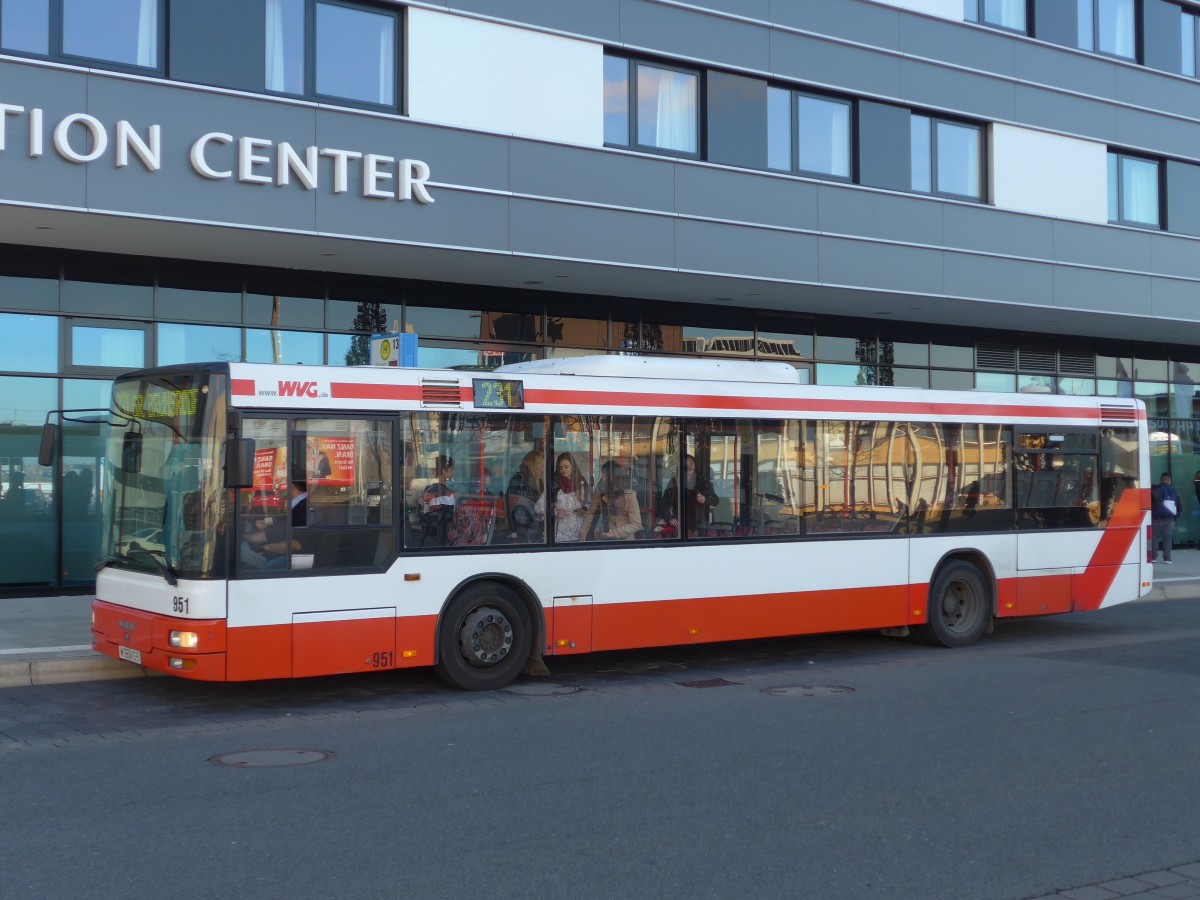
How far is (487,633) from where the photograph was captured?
11.3 m

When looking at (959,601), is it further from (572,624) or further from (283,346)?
(283,346)

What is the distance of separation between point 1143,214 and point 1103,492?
11141 millimetres

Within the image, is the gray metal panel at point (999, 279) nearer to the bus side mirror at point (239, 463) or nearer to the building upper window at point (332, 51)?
the building upper window at point (332, 51)

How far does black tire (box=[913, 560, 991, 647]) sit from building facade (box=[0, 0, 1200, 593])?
20.2 ft

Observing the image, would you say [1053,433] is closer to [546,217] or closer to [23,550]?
[546,217]

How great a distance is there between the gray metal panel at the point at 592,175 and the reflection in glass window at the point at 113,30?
4598mm

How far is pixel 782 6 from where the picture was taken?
19.7m

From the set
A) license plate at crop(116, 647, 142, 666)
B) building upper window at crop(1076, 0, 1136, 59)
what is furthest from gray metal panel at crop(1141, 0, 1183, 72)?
license plate at crop(116, 647, 142, 666)

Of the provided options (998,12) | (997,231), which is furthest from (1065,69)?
(997,231)

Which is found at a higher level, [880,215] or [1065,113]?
[1065,113]

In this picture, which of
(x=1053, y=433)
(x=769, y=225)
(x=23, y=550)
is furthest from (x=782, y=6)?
(x=23, y=550)

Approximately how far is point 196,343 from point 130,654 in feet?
24.4

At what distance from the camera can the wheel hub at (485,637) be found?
36.6 ft

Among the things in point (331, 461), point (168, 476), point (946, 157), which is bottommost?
point (168, 476)
